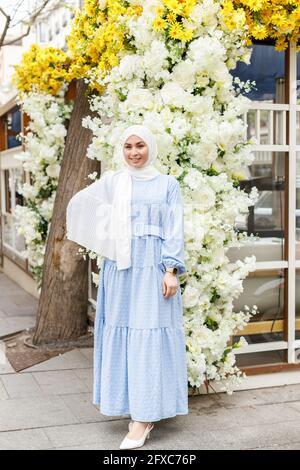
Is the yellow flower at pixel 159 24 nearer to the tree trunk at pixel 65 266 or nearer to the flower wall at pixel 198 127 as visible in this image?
the flower wall at pixel 198 127

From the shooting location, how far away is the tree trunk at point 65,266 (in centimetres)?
686

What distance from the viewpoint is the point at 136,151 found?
437 centimetres

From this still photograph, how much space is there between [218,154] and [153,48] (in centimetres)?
84

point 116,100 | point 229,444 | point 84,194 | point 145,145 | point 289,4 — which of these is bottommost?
point 229,444

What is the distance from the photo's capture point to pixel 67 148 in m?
6.91

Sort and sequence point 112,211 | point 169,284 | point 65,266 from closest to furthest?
1. point 169,284
2. point 112,211
3. point 65,266

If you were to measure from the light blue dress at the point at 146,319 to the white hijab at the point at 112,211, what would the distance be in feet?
0.19

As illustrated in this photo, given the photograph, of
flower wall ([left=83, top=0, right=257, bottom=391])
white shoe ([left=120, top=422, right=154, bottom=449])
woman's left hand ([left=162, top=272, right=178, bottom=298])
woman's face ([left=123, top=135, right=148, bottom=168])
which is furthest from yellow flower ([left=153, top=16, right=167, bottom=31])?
white shoe ([left=120, top=422, right=154, bottom=449])

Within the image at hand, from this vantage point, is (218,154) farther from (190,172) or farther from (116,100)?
(116,100)

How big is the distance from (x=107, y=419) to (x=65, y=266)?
2261 mm

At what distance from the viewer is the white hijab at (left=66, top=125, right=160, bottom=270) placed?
14.4 feet

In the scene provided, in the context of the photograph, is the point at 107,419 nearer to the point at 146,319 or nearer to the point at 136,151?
the point at 146,319

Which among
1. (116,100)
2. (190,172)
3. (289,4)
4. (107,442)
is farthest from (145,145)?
(107,442)

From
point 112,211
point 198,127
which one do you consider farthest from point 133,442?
point 198,127
